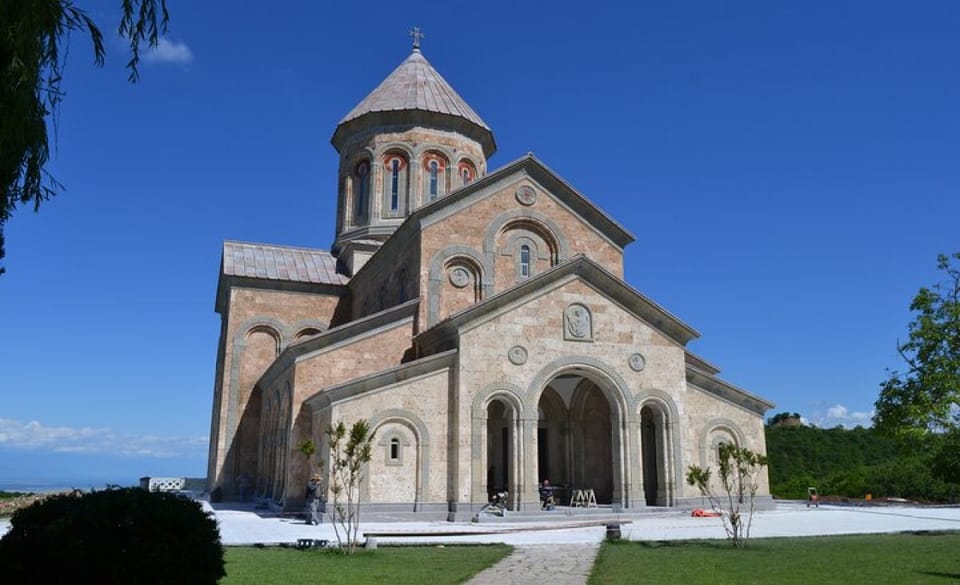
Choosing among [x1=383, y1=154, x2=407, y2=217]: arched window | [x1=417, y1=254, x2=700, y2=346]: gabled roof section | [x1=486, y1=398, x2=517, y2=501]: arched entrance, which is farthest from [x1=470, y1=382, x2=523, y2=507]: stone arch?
[x1=383, y1=154, x2=407, y2=217]: arched window

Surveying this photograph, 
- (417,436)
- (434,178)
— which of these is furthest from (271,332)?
(417,436)

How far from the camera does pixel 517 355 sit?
18.0 m

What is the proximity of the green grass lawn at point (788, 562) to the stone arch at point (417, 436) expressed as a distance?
5860mm

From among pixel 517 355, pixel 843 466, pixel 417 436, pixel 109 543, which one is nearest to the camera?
pixel 109 543

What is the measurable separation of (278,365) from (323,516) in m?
6.50

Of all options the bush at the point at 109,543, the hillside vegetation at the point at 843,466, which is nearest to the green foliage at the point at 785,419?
the hillside vegetation at the point at 843,466

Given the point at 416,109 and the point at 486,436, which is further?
the point at 416,109

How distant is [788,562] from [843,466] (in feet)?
91.5

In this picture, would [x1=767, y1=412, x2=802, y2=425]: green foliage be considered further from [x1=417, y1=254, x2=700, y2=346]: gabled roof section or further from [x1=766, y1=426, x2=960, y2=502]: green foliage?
[x1=417, y1=254, x2=700, y2=346]: gabled roof section

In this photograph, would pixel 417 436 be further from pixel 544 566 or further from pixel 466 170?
pixel 466 170

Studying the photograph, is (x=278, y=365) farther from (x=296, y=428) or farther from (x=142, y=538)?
(x=142, y=538)

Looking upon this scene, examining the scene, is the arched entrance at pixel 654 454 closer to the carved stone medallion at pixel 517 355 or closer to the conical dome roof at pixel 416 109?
the carved stone medallion at pixel 517 355

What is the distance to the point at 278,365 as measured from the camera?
2167 cm

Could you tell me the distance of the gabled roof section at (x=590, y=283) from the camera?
17.9m
